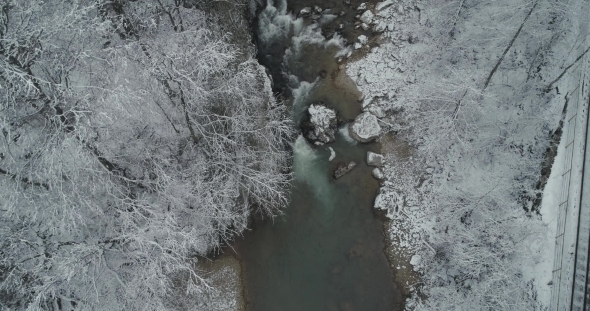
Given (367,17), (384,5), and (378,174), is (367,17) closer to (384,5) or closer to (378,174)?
(384,5)

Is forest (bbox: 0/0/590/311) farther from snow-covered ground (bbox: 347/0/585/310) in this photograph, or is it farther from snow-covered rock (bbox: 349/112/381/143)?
snow-covered rock (bbox: 349/112/381/143)

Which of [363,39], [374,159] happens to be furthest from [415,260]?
[363,39]

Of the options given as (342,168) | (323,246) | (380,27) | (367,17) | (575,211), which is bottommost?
(323,246)

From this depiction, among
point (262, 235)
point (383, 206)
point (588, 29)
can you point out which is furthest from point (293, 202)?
point (588, 29)

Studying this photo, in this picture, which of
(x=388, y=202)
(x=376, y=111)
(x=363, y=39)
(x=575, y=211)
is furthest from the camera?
(x=363, y=39)

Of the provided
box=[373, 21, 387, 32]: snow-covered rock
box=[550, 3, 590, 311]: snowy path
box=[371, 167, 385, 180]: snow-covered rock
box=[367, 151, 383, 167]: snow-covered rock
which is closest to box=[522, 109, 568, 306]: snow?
box=[550, 3, 590, 311]: snowy path

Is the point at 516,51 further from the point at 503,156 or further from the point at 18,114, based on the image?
the point at 18,114

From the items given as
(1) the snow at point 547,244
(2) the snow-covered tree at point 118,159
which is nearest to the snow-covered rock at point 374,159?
(2) the snow-covered tree at point 118,159
